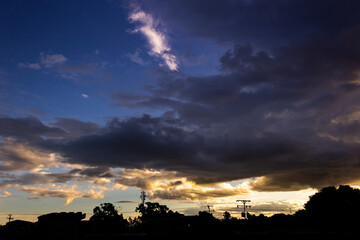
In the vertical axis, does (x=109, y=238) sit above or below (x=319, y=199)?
below

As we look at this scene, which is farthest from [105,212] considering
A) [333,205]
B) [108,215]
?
[333,205]

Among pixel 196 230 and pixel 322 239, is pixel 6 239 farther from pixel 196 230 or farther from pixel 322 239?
pixel 322 239

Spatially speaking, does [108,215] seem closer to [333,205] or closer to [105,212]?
[105,212]

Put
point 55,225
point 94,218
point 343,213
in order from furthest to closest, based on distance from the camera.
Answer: point 94,218 → point 343,213 → point 55,225

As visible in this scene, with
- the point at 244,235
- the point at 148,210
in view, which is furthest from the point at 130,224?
the point at 244,235

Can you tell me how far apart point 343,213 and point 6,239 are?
62221mm

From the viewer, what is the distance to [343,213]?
2372 inches

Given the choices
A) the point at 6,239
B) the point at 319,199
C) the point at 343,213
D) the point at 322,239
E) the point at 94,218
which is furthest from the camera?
the point at 94,218

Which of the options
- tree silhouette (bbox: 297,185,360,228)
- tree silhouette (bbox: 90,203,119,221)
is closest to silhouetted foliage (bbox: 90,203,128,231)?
tree silhouette (bbox: 90,203,119,221)

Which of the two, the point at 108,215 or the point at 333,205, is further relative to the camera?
the point at 108,215

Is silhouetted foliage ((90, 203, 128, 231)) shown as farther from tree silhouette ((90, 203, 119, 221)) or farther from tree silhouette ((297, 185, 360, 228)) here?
tree silhouette ((297, 185, 360, 228))

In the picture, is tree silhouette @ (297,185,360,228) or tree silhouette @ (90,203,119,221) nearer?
tree silhouette @ (297,185,360,228)

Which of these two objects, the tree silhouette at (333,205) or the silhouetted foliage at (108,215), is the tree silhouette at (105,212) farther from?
the tree silhouette at (333,205)

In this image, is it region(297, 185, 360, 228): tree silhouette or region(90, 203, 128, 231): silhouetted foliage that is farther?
region(90, 203, 128, 231): silhouetted foliage
